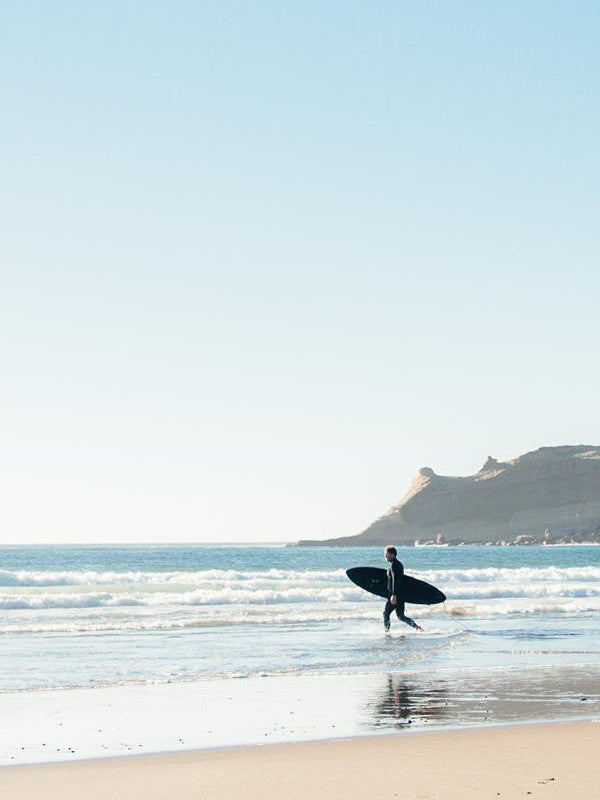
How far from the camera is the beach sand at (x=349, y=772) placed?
755 centimetres

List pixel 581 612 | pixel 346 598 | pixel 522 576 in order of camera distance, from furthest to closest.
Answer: pixel 522 576 < pixel 346 598 < pixel 581 612

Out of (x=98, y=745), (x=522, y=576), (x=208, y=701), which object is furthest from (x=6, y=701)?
(x=522, y=576)

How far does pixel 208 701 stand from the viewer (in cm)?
1223

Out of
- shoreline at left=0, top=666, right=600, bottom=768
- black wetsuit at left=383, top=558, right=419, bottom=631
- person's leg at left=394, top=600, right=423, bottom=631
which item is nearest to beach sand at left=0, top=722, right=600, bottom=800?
shoreline at left=0, top=666, right=600, bottom=768

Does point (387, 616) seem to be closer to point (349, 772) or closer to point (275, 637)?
point (275, 637)

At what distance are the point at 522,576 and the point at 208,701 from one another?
44386 millimetres

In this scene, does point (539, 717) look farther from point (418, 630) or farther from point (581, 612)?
point (581, 612)

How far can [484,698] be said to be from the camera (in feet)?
40.1

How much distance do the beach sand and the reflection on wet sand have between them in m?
1.17

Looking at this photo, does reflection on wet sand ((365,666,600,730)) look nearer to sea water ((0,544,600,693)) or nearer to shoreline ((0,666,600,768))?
shoreline ((0,666,600,768))

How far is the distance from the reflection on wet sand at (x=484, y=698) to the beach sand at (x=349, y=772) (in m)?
1.17

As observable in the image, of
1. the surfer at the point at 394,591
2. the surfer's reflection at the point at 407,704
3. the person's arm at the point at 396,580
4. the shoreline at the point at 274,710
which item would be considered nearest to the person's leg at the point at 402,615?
the surfer at the point at 394,591

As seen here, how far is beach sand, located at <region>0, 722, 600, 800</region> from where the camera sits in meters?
7.55

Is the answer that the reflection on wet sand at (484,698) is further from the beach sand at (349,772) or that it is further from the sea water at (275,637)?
the beach sand at (349,772)
